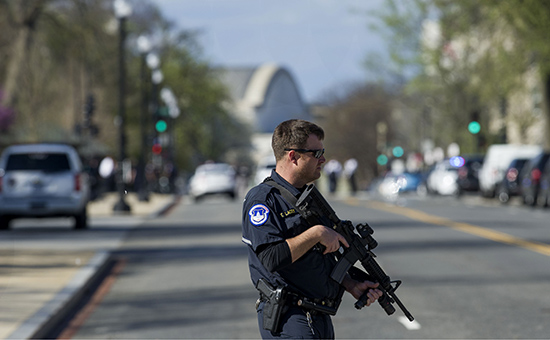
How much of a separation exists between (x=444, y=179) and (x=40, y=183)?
1253 inches

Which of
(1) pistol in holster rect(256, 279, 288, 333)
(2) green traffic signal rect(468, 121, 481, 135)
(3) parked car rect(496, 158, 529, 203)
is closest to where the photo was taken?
(1) pistol in holster rect(256, 279, 288, 333)

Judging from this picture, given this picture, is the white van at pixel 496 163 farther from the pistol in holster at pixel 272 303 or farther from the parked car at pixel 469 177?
the pistol in holster at pixel 272 303

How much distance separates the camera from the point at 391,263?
56.2 feet

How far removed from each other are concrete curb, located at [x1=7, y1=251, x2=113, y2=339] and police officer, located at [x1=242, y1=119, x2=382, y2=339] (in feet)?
16.2

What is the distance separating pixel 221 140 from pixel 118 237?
101m

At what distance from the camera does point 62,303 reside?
12.1 m

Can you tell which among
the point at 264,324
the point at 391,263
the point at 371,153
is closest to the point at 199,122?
the point at 371,153

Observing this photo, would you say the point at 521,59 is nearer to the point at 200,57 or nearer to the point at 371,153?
the point at 200,57

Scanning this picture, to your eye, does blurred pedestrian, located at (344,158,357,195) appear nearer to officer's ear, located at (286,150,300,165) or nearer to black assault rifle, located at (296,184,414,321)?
black assault rifle, located at (296,184,414,321)

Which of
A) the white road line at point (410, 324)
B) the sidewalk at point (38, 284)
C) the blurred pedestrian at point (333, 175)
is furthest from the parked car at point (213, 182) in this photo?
the white road line at point (410, 324)

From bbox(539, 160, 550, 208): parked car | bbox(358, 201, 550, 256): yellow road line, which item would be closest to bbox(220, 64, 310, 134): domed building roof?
bbox(539, 160, 550, 208): parked car

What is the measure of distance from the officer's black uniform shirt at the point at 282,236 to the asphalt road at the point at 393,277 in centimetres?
508

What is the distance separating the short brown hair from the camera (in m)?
5.44

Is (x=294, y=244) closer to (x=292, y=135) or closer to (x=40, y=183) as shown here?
(x=292, y=135)
